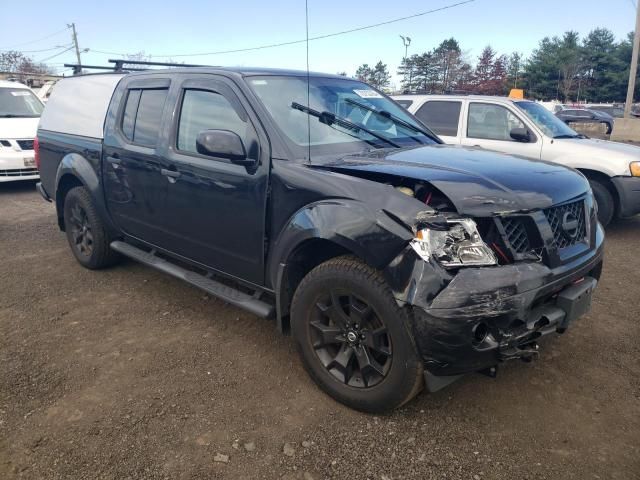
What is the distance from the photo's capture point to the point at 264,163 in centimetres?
305

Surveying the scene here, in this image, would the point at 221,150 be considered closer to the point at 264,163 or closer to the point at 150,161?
the point at 264,163

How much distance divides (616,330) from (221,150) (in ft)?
10.2

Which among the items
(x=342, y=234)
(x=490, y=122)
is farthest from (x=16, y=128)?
(x=342, y=234)

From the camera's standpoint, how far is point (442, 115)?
755 centimetres

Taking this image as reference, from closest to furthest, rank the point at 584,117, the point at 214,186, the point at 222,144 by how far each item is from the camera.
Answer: the point at 222,144 → the point at 214,186 → the point at 584,117

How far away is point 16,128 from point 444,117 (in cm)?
758

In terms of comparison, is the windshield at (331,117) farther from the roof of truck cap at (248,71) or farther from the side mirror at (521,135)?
the side mirror at (521,135)

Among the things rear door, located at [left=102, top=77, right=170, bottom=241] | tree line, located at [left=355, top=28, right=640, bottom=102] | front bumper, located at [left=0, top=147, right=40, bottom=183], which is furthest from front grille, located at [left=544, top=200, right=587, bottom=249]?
tree line, located at [left=355, top=28, right=640, bottom=102]

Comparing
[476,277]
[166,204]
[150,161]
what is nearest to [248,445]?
[476,277]

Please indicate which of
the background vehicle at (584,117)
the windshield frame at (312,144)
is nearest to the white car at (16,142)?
the windshield frame at (312,144)

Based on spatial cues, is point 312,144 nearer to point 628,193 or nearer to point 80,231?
point 80,231

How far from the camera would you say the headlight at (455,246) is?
2336 mm

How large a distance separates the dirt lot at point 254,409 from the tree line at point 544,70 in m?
49.9

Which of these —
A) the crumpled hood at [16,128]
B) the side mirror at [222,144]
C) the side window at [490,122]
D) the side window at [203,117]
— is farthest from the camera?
the crumpled hood at [16,128]
